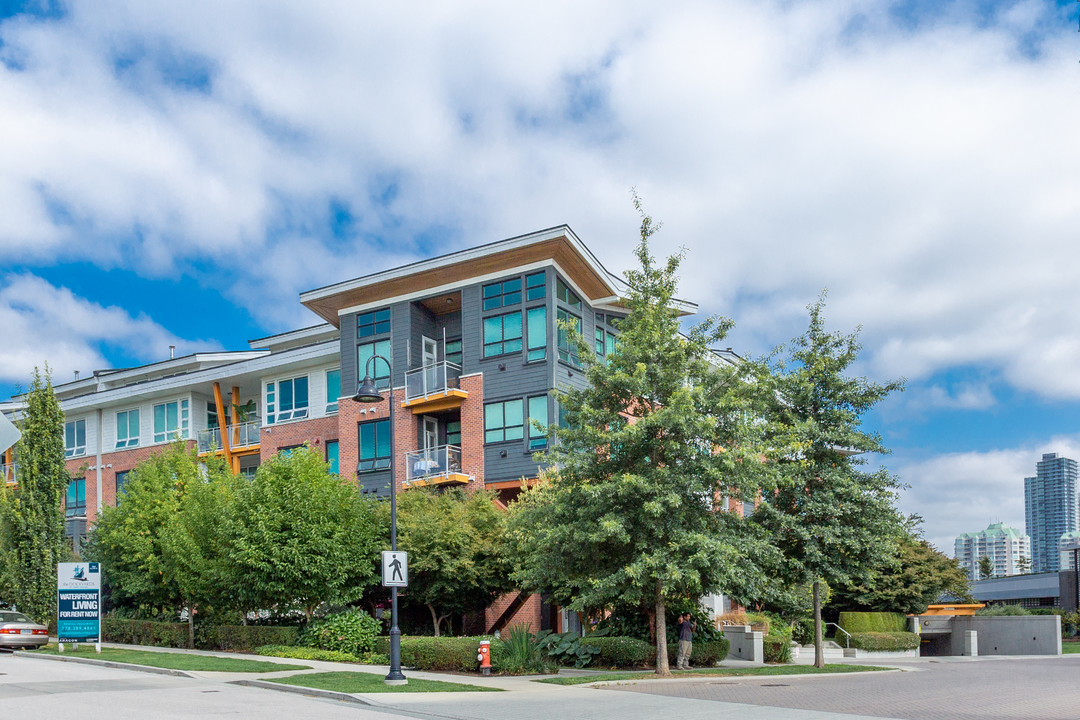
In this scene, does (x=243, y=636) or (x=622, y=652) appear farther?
(x=243, y=636)

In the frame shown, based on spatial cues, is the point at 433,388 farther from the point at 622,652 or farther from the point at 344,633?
the point at 622,652

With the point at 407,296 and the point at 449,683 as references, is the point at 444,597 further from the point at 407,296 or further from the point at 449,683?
the point at 407,296

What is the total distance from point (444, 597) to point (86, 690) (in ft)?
42.2

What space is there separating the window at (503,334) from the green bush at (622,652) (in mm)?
12034

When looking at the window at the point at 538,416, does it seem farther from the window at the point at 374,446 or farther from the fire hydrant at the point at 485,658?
the fire hydrant at the point at 485,658

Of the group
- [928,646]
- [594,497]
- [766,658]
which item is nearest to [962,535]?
[928,646]

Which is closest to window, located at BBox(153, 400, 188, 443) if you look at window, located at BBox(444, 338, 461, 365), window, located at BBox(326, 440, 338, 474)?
window, located at BBox(326, 440, 338, 474)

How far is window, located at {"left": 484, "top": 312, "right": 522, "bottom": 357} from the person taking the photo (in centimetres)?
3512

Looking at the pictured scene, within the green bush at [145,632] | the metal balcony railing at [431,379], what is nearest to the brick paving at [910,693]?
the green bush at [145,632]

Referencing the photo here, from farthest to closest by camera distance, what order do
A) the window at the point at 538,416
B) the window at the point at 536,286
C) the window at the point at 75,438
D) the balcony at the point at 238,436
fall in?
the window at the point at 75,438, the balcony at the point at 238,436, the window at the point at 536,286, the window at the point at 538,416

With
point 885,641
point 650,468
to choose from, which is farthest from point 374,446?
point 885,641

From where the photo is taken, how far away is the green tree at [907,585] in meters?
40.5

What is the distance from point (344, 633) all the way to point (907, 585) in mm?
25153

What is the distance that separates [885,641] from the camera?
1510 inches
